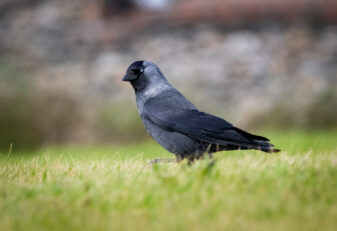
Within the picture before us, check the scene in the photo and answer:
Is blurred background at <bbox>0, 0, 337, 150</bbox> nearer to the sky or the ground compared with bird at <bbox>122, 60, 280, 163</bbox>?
nearer to the sky

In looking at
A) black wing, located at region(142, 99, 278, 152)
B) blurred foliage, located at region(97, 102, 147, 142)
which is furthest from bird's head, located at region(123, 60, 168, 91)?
blurred foliage, located at region(97, 102, 147, 142)

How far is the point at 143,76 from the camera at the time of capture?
4461 millimetres

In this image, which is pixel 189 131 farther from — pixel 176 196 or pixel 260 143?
pixel 176 196

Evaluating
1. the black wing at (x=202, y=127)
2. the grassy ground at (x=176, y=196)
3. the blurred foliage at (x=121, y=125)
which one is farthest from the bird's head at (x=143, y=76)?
the blurred foliage at (x=121, y=125)

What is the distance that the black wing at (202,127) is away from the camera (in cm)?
382

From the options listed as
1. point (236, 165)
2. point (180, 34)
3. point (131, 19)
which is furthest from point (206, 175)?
point (131, 19)

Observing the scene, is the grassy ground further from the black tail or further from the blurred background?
the blurred background

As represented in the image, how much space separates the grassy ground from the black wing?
19 cm

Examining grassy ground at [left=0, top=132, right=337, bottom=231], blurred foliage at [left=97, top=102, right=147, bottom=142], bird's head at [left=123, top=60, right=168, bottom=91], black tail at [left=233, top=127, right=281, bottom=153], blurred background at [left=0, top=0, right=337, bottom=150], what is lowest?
grassy ground at [left=0, top=132, right=337, bottom=231]

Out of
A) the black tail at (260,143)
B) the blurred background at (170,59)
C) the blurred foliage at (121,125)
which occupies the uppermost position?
the blurred background at (170,59)

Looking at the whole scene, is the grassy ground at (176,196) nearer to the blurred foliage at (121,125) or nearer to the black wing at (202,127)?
the black wing at (202,127)

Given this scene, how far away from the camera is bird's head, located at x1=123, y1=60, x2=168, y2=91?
444 cm

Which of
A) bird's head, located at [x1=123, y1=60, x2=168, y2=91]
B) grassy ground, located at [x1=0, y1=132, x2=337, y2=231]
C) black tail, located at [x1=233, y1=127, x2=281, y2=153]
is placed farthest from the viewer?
bird's head, located at [x1=123, y1=60, x2=168, y2=91]

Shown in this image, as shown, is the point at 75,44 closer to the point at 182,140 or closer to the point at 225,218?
the point at 182,140
